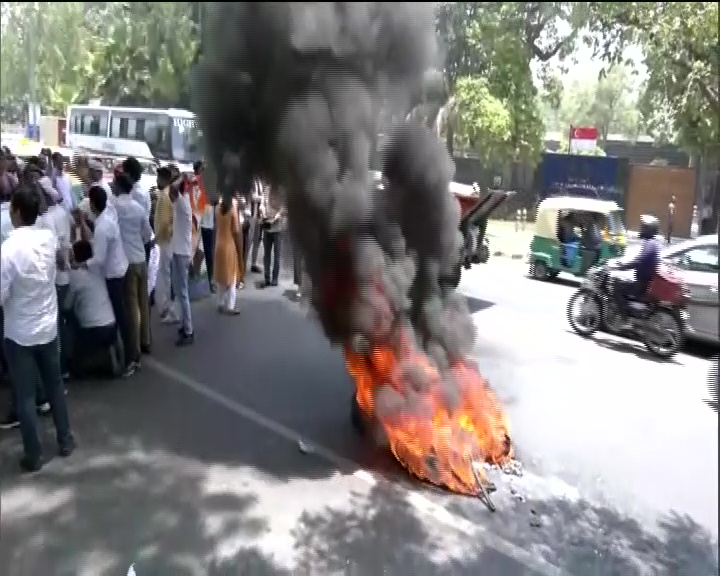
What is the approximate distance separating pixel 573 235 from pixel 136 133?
4.05ft

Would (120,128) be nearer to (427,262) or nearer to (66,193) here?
(66,193)

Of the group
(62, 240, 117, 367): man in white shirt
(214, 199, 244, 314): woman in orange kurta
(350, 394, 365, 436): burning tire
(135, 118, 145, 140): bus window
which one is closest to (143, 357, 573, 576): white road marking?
(350, 394, 365, 436): burning tire

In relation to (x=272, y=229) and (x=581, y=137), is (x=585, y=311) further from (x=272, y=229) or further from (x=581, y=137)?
(x=272, y=229)

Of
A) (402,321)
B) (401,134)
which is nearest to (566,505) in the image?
(402,321)

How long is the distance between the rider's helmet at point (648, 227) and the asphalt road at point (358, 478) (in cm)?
29

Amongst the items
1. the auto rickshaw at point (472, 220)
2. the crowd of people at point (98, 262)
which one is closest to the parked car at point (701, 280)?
the auto rickshaw at point (472, 220)

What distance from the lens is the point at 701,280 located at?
5.98 ft

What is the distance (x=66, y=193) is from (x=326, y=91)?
3.37 ft

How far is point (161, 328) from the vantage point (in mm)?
2574

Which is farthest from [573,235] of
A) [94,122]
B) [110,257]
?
[110,257]

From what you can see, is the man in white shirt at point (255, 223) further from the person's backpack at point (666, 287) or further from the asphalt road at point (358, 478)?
the person's backpack at point (666, 287)

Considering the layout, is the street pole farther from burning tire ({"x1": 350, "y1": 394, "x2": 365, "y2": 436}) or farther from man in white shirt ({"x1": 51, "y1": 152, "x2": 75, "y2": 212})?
burning tire ({"x1": 350, "y1": 394, "x2": 365, "y2": 436})

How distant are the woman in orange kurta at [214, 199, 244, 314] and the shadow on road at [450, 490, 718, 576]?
103cm

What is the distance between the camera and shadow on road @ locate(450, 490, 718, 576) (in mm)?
2080
